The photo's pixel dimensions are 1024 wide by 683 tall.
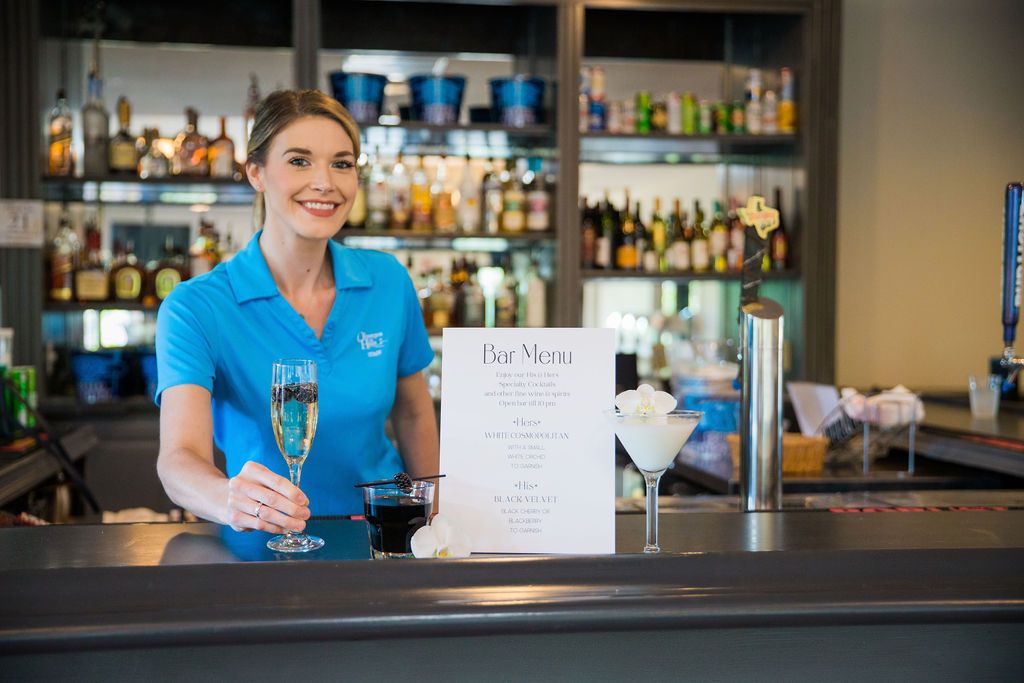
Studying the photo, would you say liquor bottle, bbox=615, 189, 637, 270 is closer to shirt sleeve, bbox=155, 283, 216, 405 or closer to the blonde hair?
the blonde hair

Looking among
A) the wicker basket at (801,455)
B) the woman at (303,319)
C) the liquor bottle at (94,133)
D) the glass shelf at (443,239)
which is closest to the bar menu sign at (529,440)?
the woman at (303,319)

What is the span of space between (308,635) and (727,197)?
350 cm

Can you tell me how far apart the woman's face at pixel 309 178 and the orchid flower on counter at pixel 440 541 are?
0.77m

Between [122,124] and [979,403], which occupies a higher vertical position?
[122,124]

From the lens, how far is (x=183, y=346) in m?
1.54

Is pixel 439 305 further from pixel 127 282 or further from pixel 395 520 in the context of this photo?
pixel 395 520

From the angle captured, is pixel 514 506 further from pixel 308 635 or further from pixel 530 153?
pixel 530 153

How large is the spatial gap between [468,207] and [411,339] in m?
1.95

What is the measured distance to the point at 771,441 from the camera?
141cm

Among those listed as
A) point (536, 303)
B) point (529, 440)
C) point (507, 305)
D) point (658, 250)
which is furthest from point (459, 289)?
point (529, 440)

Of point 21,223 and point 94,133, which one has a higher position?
point 94,133

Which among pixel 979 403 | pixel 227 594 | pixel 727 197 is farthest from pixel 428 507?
pixel 727 197

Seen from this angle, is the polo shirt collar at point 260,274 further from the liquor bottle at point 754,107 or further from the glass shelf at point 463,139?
the liquor bottle at point 754,107

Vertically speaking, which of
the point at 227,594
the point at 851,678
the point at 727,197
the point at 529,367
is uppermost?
the point at 727,197
